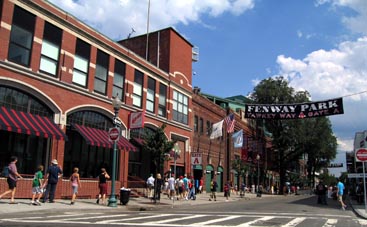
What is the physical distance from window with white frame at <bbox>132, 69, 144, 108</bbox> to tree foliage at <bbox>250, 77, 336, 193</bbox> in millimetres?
34949

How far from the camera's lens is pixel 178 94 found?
34969 millimetres

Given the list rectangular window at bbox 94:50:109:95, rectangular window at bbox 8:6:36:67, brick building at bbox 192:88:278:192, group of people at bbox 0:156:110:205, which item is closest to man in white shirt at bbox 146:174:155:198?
brick building at bbox 192:88:278:192

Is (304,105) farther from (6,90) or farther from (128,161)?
(6,90)

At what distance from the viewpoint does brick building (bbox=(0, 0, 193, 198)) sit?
747 inches

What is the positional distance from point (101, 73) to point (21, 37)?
652cm

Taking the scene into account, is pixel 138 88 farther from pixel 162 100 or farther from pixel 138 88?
pixel 162 100

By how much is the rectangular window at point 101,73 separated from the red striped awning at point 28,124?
5003mm

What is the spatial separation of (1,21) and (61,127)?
6231mm

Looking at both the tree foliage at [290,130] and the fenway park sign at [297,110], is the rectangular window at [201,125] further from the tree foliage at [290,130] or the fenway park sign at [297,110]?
the tree foliage at [290,130]

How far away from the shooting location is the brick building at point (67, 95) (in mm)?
18984

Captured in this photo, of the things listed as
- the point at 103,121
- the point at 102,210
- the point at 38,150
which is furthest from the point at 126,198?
the point at 103,121

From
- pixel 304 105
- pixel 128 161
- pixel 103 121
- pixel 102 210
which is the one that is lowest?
pixel 102 210

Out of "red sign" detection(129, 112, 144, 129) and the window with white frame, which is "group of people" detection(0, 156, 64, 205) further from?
the window with white frame

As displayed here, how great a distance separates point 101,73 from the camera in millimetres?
25484
